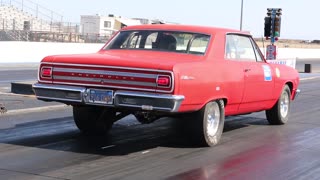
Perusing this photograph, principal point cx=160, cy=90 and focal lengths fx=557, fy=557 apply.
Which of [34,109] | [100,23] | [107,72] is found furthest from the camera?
[100,23]

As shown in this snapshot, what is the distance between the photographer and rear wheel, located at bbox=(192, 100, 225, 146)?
7.65 meters

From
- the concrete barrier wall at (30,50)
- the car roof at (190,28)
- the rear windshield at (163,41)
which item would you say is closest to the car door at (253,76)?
the car roof at (190,28)

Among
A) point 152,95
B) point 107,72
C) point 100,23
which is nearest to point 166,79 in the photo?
point 152,95

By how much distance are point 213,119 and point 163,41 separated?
1.40 metres

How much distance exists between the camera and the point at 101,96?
717cm

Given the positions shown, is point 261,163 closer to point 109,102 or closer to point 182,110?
point 182,110

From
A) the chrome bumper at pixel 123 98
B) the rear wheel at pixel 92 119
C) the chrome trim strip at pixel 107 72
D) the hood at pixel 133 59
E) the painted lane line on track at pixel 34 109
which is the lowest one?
the painted lane line on track at pixel 34 109

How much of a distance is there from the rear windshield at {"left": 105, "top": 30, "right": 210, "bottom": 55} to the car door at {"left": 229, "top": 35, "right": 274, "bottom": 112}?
2.79 ft

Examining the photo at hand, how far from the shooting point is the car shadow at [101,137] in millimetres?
7656

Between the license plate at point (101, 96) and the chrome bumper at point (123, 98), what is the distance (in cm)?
5

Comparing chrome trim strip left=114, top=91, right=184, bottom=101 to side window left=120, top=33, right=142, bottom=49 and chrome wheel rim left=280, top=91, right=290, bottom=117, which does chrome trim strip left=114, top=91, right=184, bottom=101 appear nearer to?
side window left=120, top=33, right=142, bottom=49

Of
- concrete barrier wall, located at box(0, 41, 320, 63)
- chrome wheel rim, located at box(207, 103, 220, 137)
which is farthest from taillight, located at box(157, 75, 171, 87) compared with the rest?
concrete barrier wall, located at box(0, 41, 320, 63)

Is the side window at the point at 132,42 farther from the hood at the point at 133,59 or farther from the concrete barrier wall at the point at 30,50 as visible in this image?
the concrete barrier wall at the point at 30,50

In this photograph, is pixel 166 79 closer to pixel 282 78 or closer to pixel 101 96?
pixel 101 96
